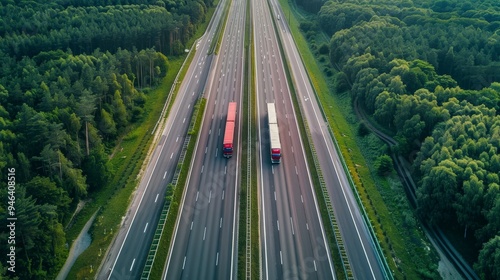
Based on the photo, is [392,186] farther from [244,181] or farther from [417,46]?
[417,46]

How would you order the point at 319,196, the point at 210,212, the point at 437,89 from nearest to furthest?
the point at 210,212 → the point at 319,196 → the point at 437,89

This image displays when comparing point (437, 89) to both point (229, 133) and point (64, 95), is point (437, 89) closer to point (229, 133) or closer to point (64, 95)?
point (229, 133)

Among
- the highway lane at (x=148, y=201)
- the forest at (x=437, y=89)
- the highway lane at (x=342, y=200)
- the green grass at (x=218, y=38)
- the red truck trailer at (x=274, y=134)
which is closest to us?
the highway lane at (x=148, y=201)

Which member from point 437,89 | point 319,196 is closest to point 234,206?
point 319,196

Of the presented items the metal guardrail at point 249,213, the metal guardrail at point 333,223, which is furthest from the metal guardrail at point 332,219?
the metal guardrail at point 249,213

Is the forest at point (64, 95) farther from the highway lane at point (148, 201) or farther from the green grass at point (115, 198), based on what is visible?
the highway lane at point (148, 201)
